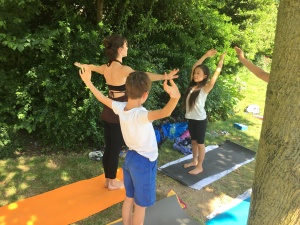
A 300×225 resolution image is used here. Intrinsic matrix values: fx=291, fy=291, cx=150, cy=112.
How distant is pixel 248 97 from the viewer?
890cm

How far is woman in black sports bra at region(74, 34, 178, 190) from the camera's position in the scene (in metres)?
3.29

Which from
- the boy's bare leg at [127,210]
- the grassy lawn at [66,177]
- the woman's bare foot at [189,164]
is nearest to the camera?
the boy's bare leg at [127,210]

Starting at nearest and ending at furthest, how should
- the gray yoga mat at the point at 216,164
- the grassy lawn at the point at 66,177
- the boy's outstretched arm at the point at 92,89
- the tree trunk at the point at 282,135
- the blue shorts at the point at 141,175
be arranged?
the tree trunk at the point at 282,135
the blue shorts at the point at 141,175
the boy's outstretched arm at the point at 92,89
the grassy lawn at the point at 66,177
the gray yoga mat at the point at 216,164

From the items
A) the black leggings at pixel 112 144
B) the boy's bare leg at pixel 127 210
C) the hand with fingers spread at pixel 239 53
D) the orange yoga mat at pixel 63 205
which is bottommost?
the orange yoga mat at pixel 63 205

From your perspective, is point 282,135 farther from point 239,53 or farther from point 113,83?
point 113,83

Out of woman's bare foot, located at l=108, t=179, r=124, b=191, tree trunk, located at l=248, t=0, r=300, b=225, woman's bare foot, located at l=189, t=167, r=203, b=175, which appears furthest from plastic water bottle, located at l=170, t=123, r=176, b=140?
tree trunk, located at l=248, t=0, r=300, b=225

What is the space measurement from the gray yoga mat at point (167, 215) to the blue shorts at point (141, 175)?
0.71m

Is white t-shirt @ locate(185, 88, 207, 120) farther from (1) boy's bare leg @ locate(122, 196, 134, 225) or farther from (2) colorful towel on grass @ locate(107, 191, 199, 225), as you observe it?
(1) boy's bare leg @ locate(122, 196, 134, 225)

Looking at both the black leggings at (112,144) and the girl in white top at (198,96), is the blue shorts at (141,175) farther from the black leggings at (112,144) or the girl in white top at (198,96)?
the girl in white top at (198,96)

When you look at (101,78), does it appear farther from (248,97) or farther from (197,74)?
(248,97)

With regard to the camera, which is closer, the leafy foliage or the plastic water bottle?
the leafy foliage

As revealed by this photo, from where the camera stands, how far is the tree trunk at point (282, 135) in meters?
1.97

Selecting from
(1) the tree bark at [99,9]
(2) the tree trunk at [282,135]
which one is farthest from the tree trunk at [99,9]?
(2) the tree trunk at [282,135]

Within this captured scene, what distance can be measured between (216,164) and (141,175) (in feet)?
8.52
